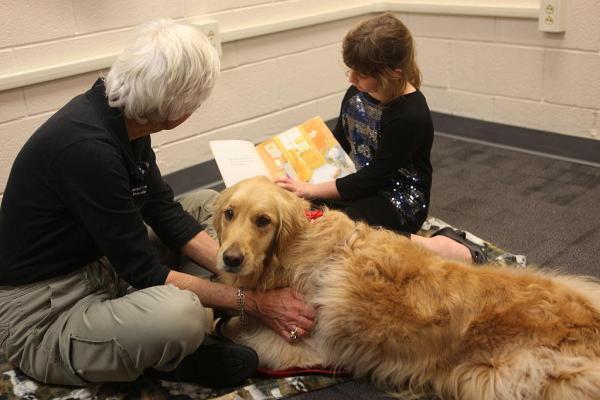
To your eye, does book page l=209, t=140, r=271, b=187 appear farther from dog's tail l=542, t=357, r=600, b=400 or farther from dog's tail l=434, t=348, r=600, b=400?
dog's tail l=542, t=357, r=600, b=400

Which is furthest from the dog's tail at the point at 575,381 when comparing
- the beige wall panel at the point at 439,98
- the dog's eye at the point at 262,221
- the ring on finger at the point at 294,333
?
the beige wall panel at the point at 439,98

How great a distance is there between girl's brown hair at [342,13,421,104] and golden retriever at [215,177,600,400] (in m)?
0.69

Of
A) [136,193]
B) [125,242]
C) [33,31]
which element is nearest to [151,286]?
[125,242]

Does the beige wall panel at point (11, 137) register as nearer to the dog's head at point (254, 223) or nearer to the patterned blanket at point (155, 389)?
the patterned blanket at point (155, 389)

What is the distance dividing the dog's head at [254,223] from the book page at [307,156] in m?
0.77

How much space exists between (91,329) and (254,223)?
1.78ft

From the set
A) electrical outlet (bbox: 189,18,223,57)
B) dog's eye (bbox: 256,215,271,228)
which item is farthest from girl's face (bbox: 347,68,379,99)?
electrical outlet (bbox: 189,18,223,57)

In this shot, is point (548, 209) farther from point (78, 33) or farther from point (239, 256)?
point (78, 33)

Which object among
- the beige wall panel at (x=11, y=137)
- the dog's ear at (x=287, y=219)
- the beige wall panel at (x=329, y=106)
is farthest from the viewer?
the beige wall panel at (x=329, y=106)

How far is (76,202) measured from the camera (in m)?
1.77

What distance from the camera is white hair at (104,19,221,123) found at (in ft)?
5.93

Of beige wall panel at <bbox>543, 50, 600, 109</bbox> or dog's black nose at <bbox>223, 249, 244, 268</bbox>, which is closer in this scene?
dog's black nose at <bbox>223, 249, 244, 268</bbox>

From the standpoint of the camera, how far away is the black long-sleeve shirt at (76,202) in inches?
69.2

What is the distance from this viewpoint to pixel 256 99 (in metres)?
4.07
